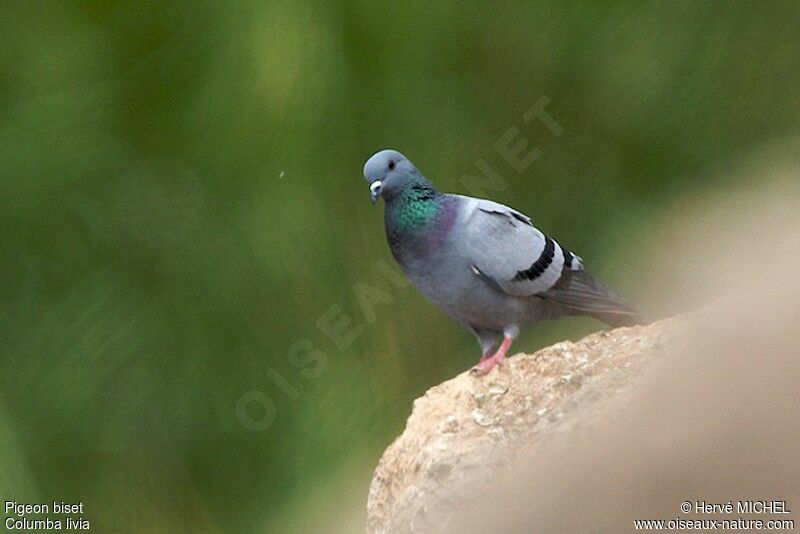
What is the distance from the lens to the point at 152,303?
3.62 meters

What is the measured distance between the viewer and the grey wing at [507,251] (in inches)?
107

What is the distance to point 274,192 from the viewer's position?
3.50 meters

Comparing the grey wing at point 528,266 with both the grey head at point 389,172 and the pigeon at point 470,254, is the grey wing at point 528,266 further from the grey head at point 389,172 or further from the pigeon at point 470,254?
the grey head at point 389,172

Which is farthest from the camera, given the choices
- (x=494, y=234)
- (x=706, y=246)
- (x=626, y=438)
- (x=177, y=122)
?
(x=177, y=122)

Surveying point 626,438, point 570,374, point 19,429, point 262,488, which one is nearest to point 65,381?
point 19,429

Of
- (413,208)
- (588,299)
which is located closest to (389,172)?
(413,208)

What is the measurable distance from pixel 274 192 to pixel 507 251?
974 millimetres

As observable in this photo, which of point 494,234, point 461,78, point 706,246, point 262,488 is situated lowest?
point 262,488

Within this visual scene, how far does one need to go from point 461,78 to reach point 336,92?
37 cm

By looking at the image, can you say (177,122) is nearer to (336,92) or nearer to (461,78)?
(336,92)

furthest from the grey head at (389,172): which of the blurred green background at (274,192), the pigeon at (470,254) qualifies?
the blurred green background at (274,192)

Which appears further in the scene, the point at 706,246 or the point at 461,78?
the point at 461,78

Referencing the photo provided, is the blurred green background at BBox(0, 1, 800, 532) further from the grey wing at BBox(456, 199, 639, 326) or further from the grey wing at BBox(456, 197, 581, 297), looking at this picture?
the grey wing at BBox(456, 197, 581, 297)

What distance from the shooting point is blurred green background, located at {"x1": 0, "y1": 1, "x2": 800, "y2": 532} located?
3488mm
